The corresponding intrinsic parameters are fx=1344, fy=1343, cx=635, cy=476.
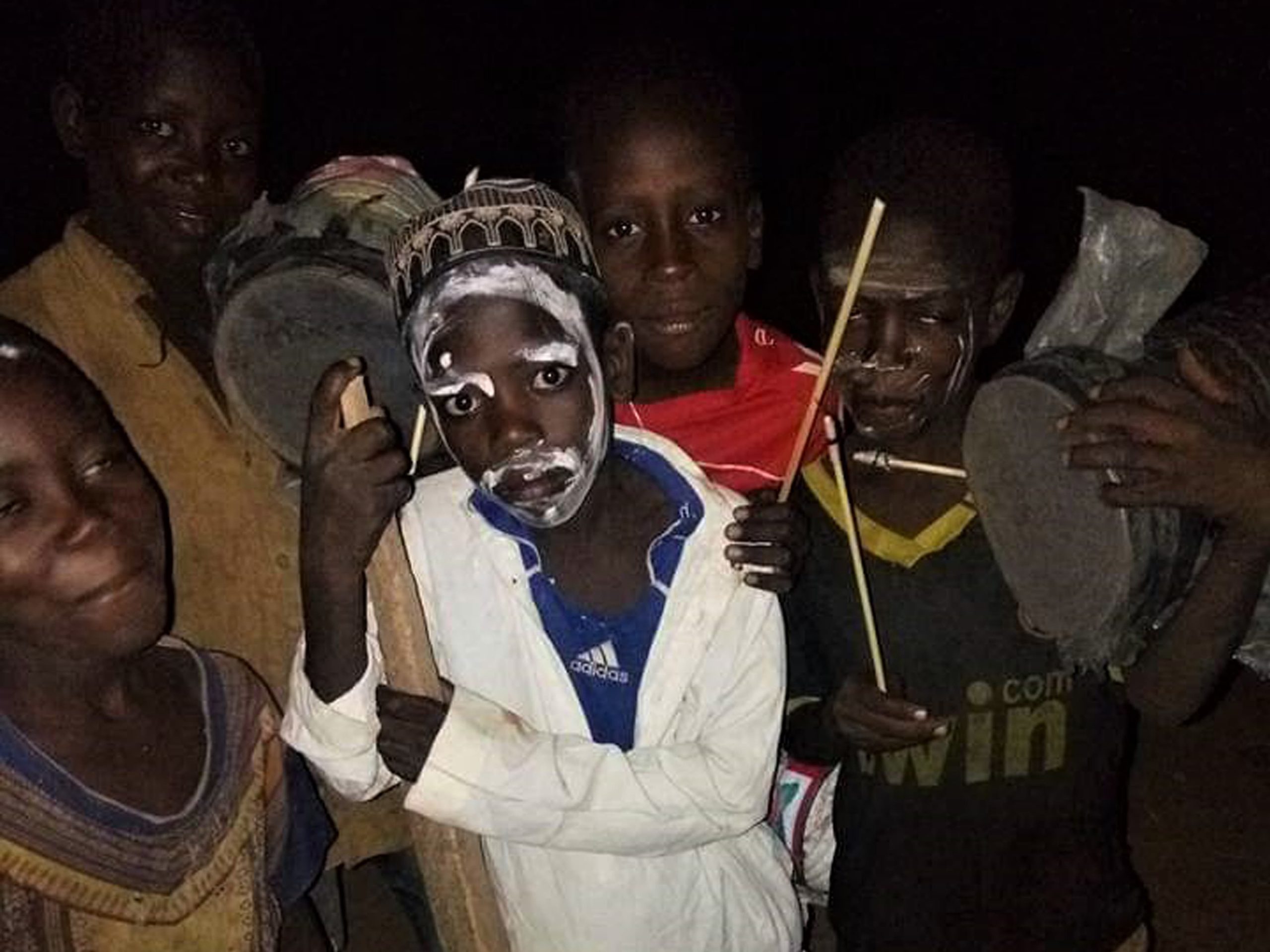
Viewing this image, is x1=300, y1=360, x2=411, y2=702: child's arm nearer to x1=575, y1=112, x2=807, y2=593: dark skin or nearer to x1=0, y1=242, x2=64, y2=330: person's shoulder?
x1=575, y1=112, x2=807, y2=593: dark skin

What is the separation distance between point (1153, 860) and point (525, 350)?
2484 millimetres

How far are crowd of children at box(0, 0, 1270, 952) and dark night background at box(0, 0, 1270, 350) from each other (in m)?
4.39

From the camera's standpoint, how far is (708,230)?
6.69 ft

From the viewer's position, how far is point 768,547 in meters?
1.78

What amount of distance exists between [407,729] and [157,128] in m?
Result: 1.09

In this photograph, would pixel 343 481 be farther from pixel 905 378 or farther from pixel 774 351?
pixel 774 351

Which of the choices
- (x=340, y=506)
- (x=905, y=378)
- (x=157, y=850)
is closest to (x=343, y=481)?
(x=340, y=506)

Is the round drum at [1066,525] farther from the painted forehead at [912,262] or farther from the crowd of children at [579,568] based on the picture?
the painted forehead at [912,262]

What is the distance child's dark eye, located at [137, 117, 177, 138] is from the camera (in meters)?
2.12

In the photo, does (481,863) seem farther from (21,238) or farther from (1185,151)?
(1185,151)

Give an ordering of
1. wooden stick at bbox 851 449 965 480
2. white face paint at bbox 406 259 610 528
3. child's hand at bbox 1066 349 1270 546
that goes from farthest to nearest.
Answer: wooden stick at bbox 851 449 965 480
white face paint at bbox 406 259 610 528
child's hand at bbox 1066 349 1270 546

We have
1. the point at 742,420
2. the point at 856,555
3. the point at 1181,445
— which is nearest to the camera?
the point at 1181,445

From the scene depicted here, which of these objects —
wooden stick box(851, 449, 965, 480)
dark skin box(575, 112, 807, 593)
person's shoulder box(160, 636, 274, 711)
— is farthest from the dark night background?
person's shoulder box(160, 636, 274, 711)

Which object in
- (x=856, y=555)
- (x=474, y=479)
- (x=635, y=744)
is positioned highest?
(x=474, y=479)
